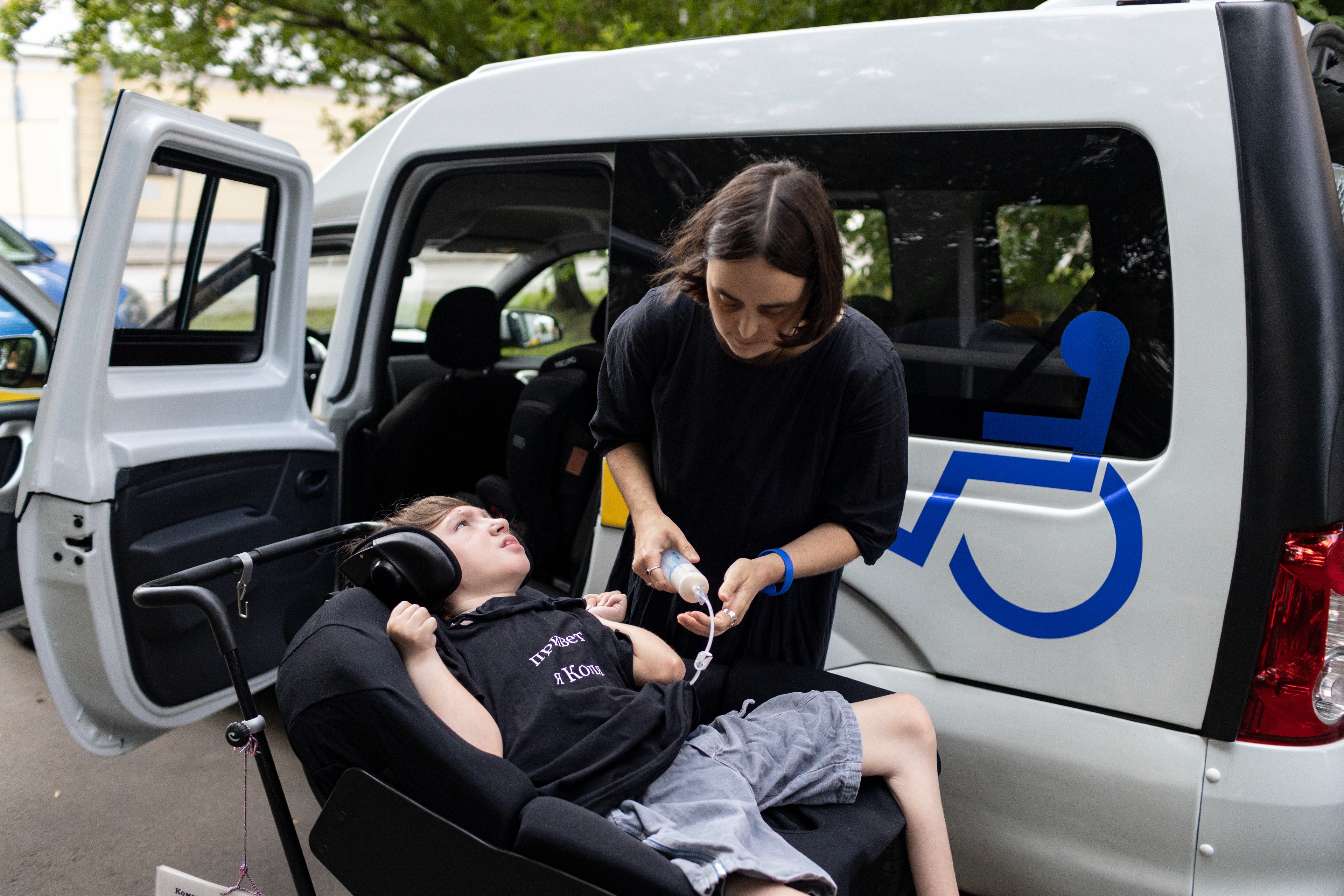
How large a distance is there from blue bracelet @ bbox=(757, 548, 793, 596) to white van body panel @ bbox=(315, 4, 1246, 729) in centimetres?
49

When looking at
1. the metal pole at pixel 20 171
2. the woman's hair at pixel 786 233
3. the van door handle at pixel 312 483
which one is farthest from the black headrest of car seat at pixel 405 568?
the metal pole at pixel 20 171

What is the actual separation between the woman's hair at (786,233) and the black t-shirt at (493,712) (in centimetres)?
77

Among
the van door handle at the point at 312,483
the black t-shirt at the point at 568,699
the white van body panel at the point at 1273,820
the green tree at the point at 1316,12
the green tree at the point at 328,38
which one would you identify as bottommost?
the white van body panel at the point at 1273,820

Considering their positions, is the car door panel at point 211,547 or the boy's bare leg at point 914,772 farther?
the car door panel at point 211,547

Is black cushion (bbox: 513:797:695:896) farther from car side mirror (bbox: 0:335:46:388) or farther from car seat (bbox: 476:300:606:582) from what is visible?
car side mirror (bbox: 0:335:46:388)

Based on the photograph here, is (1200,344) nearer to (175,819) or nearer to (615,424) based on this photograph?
(615,424)

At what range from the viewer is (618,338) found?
2141 millimetres

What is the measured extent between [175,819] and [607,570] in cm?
169

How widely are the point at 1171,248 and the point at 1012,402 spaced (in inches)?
17.7

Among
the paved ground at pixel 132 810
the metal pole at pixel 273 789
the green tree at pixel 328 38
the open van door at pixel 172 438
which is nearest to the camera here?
the metal pole at pixel 273 789

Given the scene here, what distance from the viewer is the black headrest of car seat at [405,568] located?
189cm

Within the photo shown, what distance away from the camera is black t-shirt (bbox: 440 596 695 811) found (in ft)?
5.68

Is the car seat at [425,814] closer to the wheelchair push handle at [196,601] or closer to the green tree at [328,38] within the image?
the wheelchair push handle at [196,601]

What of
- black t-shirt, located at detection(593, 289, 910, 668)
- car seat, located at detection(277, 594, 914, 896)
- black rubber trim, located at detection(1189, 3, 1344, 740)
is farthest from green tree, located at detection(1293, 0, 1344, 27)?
car seat, located at detection(277, 594, 914, 896)
